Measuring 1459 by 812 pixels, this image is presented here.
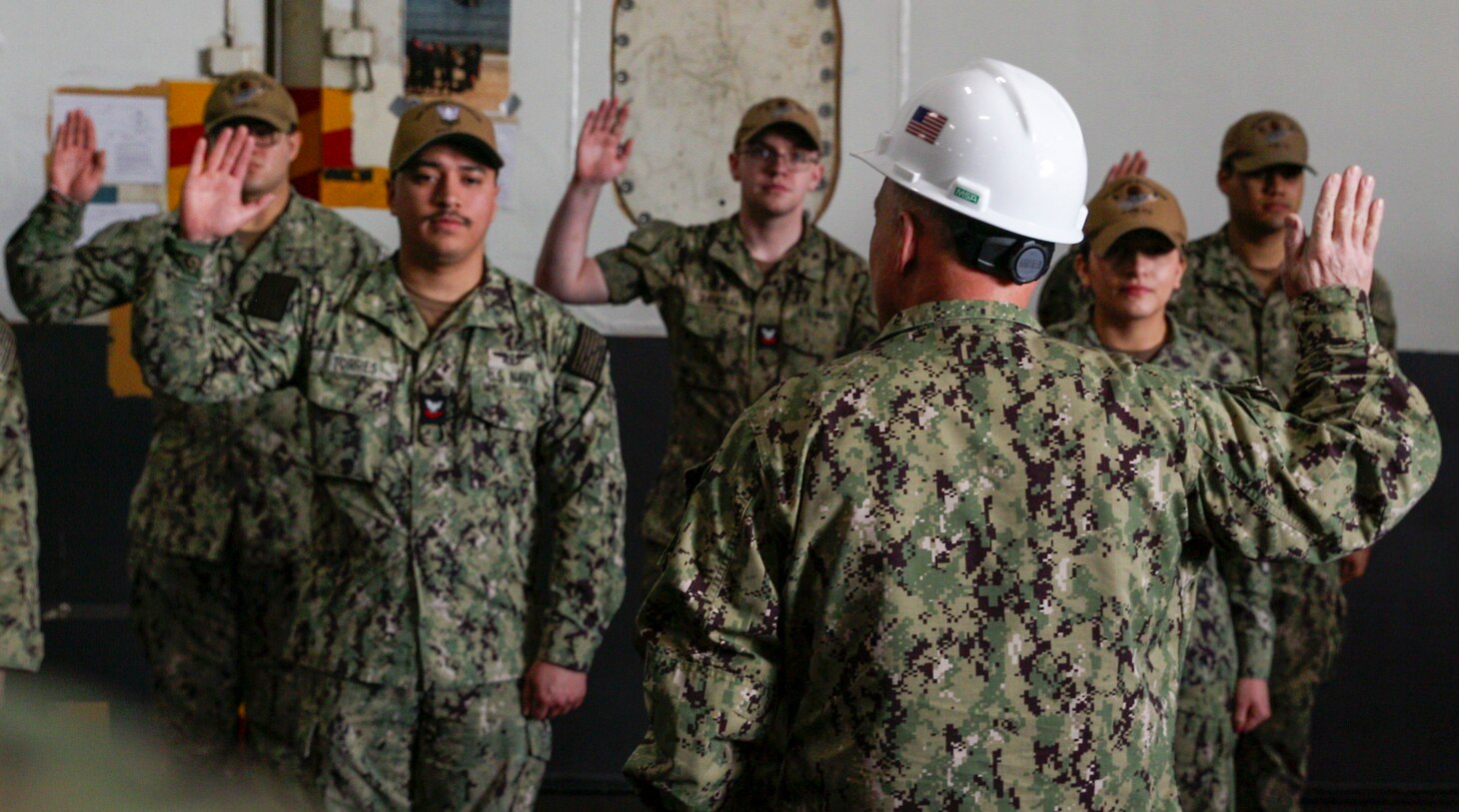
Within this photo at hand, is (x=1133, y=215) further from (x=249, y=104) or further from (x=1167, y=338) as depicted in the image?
(x=249, y=104)

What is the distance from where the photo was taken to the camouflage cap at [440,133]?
2662 millimetres

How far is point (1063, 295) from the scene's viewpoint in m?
3.58

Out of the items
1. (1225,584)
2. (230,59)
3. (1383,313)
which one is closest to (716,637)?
(1225,584)

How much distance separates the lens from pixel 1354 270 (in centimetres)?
161

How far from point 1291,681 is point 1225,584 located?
0.98m

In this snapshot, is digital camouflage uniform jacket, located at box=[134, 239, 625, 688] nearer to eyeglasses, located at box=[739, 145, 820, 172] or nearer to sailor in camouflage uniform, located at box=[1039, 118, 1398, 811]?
eyeglasses, located at box=[739, 145, 820, 172]

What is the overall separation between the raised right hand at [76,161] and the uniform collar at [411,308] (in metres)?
1.04

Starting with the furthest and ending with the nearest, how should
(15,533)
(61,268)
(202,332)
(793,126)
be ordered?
(793,126) → (61,268) → (202,332) → (15,533)

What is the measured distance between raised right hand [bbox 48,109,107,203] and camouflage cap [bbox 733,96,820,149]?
141cm

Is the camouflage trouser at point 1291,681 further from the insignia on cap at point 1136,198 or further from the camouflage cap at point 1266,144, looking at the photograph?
the insignia on cap at point 1136,198

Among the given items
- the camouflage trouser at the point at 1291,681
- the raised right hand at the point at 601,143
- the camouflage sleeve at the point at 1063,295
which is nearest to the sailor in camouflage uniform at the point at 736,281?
the raised right hand at the point at 601,143

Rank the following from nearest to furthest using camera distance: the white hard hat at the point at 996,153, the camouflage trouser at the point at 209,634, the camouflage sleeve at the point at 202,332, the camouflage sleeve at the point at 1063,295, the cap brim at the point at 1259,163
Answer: the white hard hat at the point at 996,153
the camouflage sleeve at the point at 202,332
the camouflage trouser at the point at 209,634
the camouflage sleeve at the point at 1063,295
the cap brim at the point at 1259,163

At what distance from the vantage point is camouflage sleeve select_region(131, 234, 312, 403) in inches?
92.3

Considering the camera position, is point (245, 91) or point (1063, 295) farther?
point (1063, 295)
